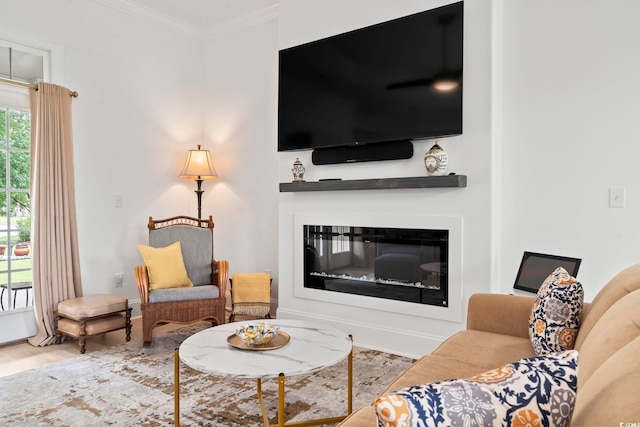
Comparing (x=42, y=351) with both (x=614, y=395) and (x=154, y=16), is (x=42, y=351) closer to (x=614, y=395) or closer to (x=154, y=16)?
(x=154, y=16)

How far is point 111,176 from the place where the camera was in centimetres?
414

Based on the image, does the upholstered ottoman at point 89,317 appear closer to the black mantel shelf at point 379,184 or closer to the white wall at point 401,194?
the white wall at point 401,194

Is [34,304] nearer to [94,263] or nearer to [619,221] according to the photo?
[94,263]

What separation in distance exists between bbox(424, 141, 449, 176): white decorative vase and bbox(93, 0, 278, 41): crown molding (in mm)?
2347

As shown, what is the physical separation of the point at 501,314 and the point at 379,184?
52.2 inches

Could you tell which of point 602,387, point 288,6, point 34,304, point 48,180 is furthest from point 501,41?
point 34,304

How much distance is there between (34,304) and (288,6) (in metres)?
3.28

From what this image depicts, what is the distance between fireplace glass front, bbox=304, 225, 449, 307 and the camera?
3.14m

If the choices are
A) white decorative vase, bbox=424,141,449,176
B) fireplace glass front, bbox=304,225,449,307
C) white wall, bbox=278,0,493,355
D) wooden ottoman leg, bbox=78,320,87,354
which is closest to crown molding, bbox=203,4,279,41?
white wall, bbox=278,0,493,355

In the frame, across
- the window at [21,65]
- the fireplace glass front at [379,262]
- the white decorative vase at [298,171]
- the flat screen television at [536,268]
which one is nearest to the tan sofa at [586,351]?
the flat screen television at [536,268]

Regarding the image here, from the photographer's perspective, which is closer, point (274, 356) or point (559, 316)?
point (559, 316)

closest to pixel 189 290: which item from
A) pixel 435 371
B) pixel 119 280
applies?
pixel 119 280

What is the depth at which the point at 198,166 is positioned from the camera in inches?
178

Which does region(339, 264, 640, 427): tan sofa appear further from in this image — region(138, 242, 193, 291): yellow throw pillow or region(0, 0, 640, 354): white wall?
region(138, 242, 193, 291): yellow throw pillow
